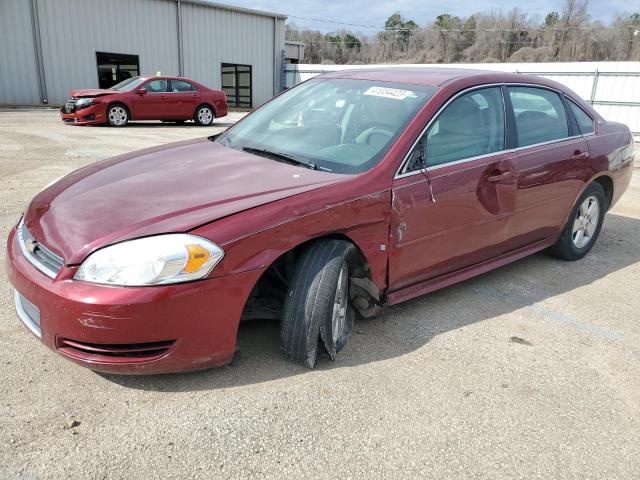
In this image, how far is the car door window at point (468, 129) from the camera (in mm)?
3289

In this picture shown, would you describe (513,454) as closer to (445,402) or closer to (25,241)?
(445,402)

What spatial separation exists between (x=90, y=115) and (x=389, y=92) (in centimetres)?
1217

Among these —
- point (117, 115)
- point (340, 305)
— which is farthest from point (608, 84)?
point (340, 305)

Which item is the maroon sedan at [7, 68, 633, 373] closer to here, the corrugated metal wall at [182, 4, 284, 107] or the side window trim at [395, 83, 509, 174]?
the side window trim at [395, 83, 509, 174]

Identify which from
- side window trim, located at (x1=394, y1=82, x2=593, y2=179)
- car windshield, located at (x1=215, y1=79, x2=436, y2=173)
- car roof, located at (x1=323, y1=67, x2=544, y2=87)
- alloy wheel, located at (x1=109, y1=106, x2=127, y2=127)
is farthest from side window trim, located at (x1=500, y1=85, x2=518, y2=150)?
alloy wheel, located at (x1=109, y1=106, x2=127, y2=127)

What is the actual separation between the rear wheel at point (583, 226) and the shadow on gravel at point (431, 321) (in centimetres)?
13

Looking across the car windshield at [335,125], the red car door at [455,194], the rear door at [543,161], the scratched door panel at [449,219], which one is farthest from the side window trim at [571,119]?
the car windshield at [335,125]

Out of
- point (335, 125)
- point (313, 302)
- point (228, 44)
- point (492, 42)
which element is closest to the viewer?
point (313, 302)

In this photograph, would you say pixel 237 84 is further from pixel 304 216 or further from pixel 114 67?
pixel 304 216

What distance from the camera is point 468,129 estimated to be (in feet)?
11.6

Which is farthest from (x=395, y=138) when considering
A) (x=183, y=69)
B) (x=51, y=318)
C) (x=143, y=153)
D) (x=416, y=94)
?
(x=183, y=69)

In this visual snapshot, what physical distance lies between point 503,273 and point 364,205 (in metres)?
2.08

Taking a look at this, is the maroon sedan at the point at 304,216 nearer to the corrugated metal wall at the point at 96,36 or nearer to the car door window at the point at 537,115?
the car door window at the point at 537,115

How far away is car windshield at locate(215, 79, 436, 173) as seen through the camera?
313 centimetres
